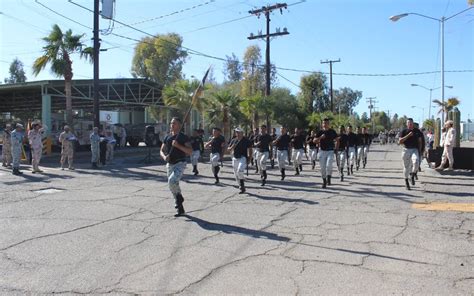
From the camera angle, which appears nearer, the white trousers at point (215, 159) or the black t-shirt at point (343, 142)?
the white trousers at point (215, 159)

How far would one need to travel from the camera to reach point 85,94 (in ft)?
113

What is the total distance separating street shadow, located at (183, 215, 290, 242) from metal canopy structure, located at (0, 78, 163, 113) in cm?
2279

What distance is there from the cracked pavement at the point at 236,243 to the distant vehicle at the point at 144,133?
21.9m

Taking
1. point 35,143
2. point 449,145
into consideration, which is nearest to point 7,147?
point 35,143

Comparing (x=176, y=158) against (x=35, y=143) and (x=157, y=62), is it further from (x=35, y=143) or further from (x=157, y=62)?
(x=157, y=62)

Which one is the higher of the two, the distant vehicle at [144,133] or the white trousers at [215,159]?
the distant vehicle at [144,133]

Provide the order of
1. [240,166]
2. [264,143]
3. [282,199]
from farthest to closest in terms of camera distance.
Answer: [264,143]
[240,166]
[282,199]

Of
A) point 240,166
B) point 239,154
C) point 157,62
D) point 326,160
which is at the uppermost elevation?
point 157,62

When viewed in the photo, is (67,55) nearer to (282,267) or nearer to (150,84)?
(150,84)

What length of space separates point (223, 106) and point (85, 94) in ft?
37.9

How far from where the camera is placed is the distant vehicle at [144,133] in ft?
111

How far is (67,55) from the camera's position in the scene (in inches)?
883

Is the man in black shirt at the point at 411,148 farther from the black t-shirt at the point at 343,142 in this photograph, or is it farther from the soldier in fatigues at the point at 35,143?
the soldier in fatigues at the point at 35,143

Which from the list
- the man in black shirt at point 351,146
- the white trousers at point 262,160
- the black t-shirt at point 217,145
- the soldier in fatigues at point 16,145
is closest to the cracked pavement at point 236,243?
the white trousers at point 262,160
